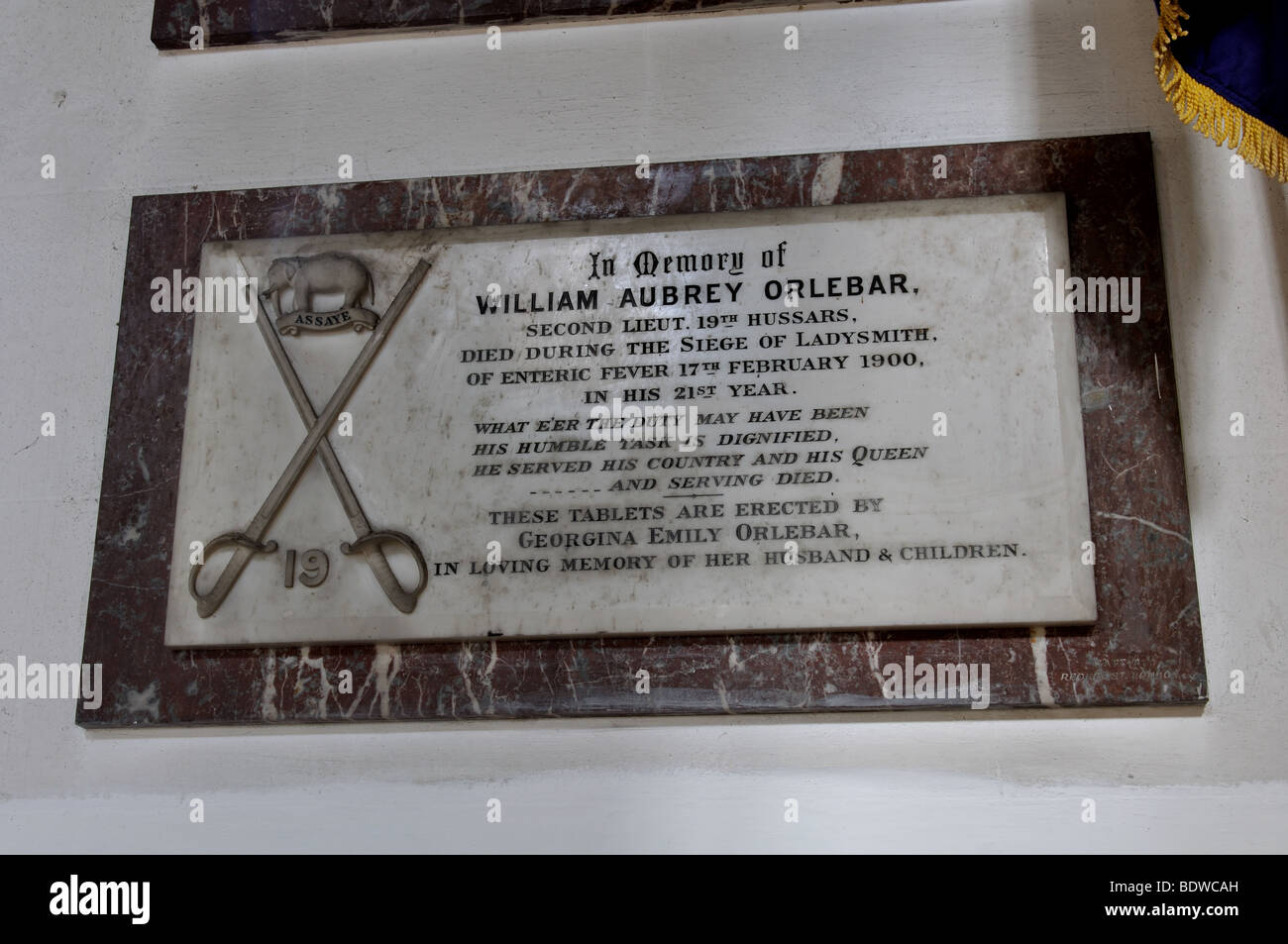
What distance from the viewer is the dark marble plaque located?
2840 mm

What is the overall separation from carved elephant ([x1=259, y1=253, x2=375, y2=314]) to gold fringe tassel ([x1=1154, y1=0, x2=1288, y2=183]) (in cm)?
175

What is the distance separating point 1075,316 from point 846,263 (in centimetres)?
51

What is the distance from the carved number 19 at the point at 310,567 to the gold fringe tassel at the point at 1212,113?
6.57 feet

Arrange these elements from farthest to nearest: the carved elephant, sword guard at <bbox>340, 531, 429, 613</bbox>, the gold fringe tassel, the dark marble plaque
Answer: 1. the dark marble plaque
2. the carved elephant
3. sword guard at <bbox>340, 531, 429, 613</bbox>
4. the gold fringe tassel

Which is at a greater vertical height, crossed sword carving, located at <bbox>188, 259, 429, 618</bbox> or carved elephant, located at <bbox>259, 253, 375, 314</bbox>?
carved elephant, located at <bbox>259, 253, 375, 314</bbox>

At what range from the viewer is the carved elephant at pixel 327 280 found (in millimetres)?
2600

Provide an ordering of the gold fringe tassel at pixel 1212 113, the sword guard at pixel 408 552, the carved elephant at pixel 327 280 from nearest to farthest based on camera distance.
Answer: the gold fringe tassel at pixel 1212 113 → the sword guard at pixel 408 552 → the carved elephant at pixel 327 280

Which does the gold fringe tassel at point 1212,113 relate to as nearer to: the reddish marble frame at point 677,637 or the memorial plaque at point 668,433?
the reddish marble frame at point 677,637

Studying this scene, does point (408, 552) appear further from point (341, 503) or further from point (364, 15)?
point (364, 15)

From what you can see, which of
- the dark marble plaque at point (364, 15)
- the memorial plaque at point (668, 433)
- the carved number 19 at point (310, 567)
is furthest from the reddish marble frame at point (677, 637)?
the dark marble plaque at point (364, 15)

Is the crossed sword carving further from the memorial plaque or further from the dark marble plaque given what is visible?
the dark marble plaque

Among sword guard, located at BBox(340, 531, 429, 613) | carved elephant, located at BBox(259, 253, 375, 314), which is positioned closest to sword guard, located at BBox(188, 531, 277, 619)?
sword guard, located at BBox(340, 531, 429, 613)

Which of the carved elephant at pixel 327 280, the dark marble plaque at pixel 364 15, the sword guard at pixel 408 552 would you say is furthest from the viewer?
the dark marble plaque at pixel 364 15
